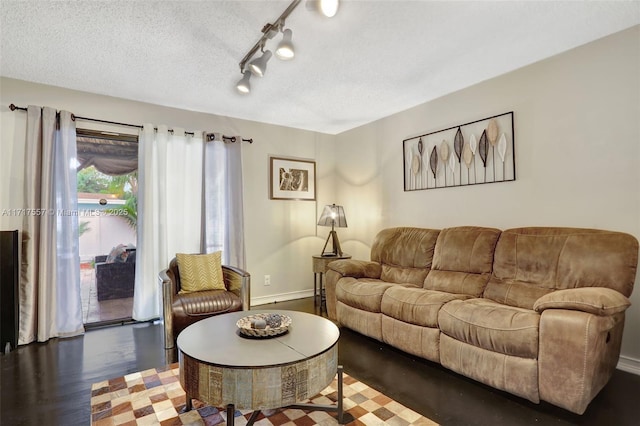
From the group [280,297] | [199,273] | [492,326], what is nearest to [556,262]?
[492,326]

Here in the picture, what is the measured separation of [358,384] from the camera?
7.27 ft

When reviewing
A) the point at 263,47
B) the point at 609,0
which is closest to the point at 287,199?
the point at 263,47

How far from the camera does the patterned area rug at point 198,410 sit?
1.79 meters

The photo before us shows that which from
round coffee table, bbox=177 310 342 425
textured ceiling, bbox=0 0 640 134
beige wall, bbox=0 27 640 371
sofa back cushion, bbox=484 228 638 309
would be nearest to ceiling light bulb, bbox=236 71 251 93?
textured ceiling, bbox=0 0 640 134

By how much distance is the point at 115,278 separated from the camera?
12.1 ft

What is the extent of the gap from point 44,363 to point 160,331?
91 centimetres

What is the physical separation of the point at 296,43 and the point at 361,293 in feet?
6.96

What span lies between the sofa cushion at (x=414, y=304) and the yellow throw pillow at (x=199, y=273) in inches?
65.0

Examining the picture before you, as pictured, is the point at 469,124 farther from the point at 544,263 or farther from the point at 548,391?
the point at 548,391

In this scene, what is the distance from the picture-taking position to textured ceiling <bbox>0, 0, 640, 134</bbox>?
6.86 ft

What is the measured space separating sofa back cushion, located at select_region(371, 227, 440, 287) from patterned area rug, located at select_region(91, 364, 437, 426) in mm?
1363

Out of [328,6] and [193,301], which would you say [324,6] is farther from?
[193,301]

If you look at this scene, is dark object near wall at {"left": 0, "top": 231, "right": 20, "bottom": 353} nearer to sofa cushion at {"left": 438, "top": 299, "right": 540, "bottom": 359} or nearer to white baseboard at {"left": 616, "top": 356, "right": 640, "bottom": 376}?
sofa cushion at {"left": 438, "top": 299, "right": 540, "bottom": 359}

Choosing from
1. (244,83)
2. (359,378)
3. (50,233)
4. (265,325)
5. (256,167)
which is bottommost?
(359,378)
